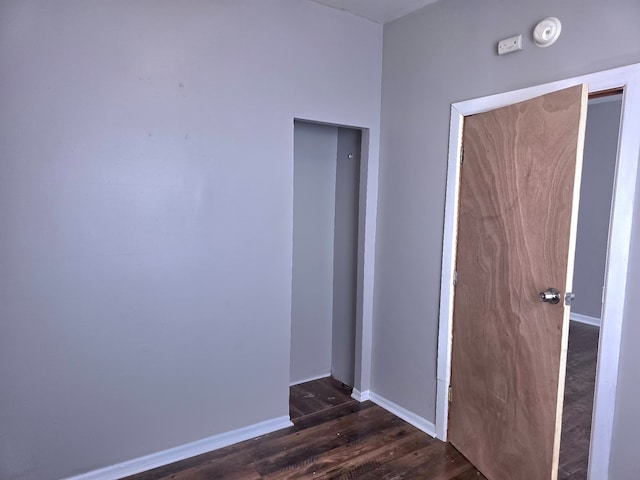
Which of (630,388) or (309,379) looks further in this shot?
(309,379)

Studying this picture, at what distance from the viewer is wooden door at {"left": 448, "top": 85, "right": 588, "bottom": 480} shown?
1.75m

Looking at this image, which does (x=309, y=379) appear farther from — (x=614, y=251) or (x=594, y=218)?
(x=594, y=218)

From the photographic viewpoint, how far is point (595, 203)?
4879 millimetres

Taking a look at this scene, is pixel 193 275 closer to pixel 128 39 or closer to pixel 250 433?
pixel 250 433

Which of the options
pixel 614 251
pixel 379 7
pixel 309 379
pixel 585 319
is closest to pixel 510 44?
pixel 379 7

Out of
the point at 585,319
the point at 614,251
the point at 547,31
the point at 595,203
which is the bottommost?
the point at 585,319

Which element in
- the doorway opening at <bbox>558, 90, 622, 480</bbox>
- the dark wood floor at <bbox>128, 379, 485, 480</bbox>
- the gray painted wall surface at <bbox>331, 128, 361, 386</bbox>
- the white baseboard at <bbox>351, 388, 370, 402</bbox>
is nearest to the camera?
the dark wood floor at <bbox>128, 379, 485, 480</bbox>

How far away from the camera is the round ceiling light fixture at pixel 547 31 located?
1863 mm

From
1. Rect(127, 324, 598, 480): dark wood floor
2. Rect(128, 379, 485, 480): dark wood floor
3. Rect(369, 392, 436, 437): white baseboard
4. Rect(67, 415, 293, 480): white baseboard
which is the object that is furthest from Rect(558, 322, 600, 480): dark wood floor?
Rect(67, 415, 293, 480): white baseboard

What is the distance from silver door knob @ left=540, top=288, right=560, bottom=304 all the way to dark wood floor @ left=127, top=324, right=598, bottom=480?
1083 millimetres

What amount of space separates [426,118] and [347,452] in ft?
6.82

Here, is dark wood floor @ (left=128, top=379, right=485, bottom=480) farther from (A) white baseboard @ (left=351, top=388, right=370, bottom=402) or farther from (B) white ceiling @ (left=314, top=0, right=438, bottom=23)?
(B) white ceiling @ (left=314, top=0, right=438, bottom=23)

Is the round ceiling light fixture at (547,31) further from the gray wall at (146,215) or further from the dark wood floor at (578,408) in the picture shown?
the dark wood floor at (578,408)

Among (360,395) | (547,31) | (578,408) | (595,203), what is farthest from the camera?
(595,203)
